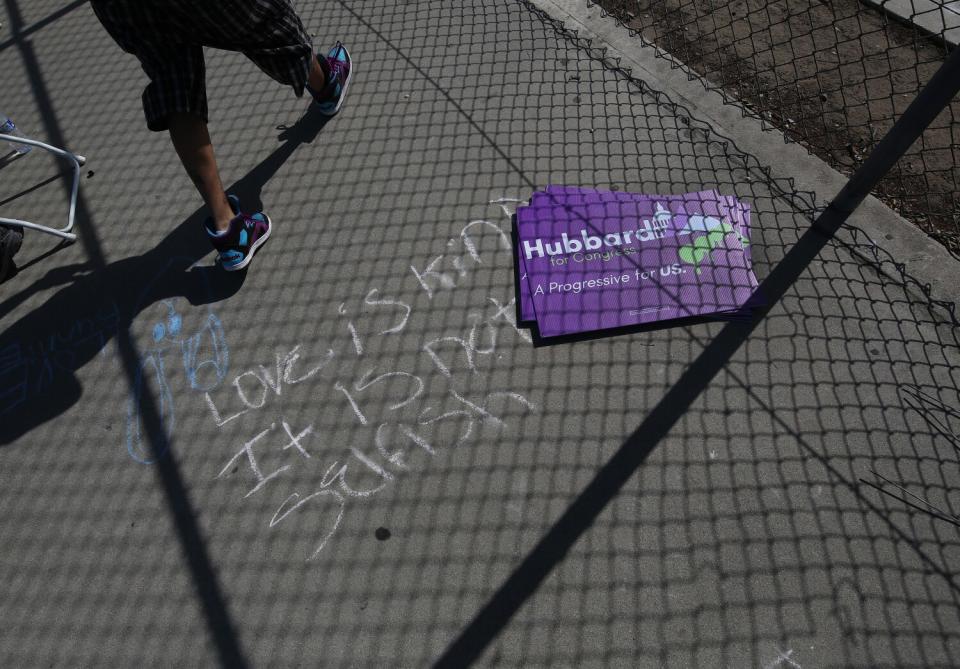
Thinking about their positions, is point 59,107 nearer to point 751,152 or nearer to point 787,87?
point 751,152

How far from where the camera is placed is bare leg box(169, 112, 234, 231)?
2.61 m

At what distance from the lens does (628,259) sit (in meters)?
2.73

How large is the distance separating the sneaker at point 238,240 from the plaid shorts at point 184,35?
0.47 m

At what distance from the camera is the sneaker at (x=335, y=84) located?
3422 millimetres

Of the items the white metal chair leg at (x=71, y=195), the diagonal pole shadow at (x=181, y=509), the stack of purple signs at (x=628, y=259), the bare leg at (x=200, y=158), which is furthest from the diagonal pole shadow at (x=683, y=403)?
the white metal chair leg at (x=71, y=195)

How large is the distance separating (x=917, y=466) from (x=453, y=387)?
168 cm

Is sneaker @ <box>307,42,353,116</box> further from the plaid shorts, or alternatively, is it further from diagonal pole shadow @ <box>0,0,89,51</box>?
diagonal pole shadow @ <box>0,0,89,51</box>

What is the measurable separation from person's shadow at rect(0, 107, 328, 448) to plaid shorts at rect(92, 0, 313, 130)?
0.69 metres

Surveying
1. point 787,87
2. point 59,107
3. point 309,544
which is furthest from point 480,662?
point 59,107

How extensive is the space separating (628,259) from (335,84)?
195cm

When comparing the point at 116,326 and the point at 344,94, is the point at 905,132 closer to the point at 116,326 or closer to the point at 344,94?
the point at 344,94

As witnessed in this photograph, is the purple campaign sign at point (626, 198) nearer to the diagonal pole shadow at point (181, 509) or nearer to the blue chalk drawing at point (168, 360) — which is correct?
the blue chalk drawing at point (168, 360)

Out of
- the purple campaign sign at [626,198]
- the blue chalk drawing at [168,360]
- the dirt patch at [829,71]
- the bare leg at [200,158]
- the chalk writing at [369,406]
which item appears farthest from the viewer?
the dirt patch at [829,71]

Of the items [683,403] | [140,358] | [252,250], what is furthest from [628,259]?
[140,358]
